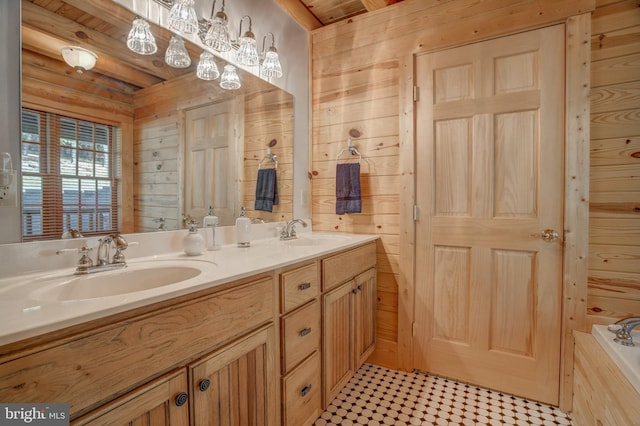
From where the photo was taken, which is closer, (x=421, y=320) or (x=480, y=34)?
(x=480, y=34)

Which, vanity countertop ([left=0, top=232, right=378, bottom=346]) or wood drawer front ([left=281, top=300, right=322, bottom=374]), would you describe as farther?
wood drawer front ([left=281, top=300, right=322, bottom=374])

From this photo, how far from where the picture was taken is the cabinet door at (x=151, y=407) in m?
0.71

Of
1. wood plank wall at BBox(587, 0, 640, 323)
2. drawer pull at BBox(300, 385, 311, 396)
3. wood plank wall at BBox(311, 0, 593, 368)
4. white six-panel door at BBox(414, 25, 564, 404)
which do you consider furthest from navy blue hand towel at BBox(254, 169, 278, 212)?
wood plank wall at BBox(587, 0, 640, 323)

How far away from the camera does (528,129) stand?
1753 mm

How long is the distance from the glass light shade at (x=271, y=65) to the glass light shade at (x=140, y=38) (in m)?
0.71

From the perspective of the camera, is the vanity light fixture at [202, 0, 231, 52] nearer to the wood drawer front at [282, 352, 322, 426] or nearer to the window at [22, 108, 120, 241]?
the window at [22, 108, 120, 241]

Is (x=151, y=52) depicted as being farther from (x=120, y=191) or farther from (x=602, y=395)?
(x=602, y=395)

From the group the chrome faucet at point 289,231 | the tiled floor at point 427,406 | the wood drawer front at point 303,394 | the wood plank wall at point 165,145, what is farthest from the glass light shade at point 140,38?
the tiled floor at point 427,406

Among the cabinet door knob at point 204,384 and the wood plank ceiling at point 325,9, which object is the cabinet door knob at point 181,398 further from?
the wood plank ceiling at point 325,9

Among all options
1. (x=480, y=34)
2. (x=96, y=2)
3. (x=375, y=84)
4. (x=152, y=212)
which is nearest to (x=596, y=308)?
(x=480, y=34)

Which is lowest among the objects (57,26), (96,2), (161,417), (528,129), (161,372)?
(161,417)

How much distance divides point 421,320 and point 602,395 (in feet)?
3.00

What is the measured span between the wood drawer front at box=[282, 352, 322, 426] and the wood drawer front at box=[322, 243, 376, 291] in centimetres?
36

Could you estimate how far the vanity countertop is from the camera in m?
0.63
